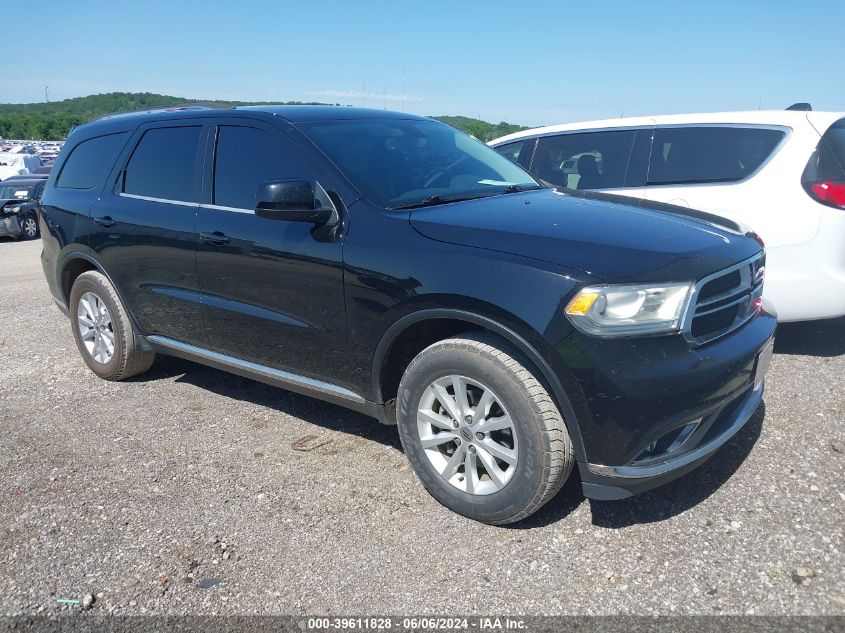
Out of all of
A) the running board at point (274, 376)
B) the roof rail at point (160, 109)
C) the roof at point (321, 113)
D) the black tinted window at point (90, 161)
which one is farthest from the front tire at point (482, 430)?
the black tinted window at point (90, 161)

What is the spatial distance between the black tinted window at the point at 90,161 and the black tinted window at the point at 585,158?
3.47 m

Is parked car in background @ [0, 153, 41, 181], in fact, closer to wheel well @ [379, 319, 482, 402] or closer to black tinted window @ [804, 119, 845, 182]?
wheel well @ [379, 319, 482, 402]

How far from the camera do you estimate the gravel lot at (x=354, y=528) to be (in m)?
2.58

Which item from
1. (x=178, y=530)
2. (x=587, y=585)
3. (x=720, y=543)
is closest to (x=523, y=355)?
(x=587, y=585)

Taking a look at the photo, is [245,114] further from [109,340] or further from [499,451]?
[499,451]

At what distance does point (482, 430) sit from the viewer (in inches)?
115

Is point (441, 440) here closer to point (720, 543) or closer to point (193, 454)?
point (720, 543)

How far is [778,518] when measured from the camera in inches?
117

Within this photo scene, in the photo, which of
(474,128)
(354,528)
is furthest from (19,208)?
(354,528)

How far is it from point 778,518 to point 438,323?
65.9 inches

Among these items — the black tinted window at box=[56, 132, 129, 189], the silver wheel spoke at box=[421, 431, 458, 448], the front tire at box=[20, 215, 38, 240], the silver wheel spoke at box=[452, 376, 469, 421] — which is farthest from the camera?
the front tire at box=[20, 215, 38, 240]

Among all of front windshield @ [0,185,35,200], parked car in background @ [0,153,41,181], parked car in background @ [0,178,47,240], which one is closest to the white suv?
parked car in background @ [0,178,47,240]

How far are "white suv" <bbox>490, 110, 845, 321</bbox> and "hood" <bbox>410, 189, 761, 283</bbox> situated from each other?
1.67 meters

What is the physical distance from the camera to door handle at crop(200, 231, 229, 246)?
3775mm
